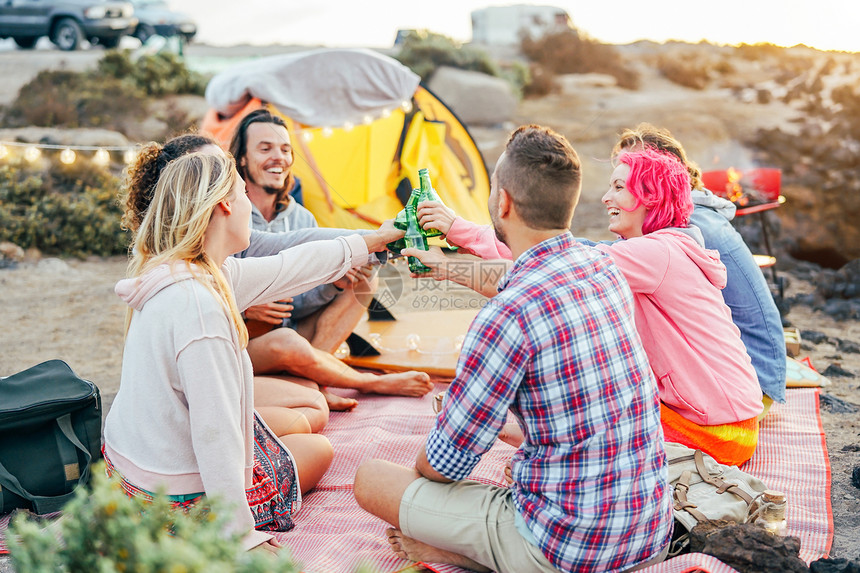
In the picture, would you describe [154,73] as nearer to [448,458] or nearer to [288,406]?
[288,406]

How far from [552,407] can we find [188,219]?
47.3 inches

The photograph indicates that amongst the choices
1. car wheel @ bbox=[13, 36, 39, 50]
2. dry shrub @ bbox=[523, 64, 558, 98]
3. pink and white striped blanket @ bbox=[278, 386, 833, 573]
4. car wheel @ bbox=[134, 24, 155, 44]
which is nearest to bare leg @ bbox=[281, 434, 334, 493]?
pink and white striped blanket @ bbox=[278, 386, 833, 573]

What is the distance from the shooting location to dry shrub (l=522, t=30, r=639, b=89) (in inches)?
798

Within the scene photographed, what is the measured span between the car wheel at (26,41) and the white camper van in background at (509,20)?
14156mm

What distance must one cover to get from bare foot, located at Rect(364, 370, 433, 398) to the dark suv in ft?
52.7

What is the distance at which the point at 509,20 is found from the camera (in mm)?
26594

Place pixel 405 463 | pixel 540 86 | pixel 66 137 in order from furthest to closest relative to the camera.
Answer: pixel 540 86 → pixel 66 137 → pixel 405 463

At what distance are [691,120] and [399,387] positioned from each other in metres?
13.4

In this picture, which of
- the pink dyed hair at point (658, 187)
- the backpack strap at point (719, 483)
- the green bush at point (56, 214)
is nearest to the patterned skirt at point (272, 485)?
the backpack strap at point (719, 483)

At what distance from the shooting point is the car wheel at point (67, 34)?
54.7 feet

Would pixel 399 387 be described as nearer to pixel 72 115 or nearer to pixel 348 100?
pixel 348 100

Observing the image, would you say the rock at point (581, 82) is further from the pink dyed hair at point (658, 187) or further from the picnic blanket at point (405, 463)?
the pink dyed hair at point (658, 187)

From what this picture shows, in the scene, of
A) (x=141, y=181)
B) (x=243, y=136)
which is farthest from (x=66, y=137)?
(x=141, y=181)

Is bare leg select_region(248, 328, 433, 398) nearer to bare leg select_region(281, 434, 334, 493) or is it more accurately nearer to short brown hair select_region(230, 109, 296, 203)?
bare leg select_region(281, 434, 334, 493)
